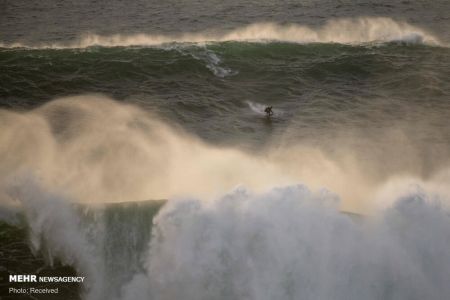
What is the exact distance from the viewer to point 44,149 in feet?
55.0

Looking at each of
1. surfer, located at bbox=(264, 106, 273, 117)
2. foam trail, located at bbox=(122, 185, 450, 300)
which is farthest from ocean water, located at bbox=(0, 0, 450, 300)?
surfer, located at bbox=(264, 106, 273, 117)

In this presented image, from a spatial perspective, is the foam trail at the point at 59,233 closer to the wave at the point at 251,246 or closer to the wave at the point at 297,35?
the wave at the point at 251,246

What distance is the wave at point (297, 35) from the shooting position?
28.5m

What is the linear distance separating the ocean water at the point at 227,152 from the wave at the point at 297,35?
133 mm

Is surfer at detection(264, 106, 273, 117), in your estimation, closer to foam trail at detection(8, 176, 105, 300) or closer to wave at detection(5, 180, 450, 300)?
wave at detection(5, 180, 450, 300)

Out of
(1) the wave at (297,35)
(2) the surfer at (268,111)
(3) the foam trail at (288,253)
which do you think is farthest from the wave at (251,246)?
(1) the wave at (297,35)

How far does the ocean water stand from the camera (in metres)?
12.3

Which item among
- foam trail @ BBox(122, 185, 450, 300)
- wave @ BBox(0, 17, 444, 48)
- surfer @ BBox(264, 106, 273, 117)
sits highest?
wave @ BBox(0, 17, 444, 48)

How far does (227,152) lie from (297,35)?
1521 cm

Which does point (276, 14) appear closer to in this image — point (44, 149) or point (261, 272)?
point (44, 149)

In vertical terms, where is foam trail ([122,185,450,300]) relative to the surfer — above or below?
below

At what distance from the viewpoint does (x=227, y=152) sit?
17.6 metres

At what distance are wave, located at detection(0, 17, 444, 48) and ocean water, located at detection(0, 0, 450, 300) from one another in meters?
0.13

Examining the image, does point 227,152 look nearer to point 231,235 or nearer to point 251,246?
point 231,235
